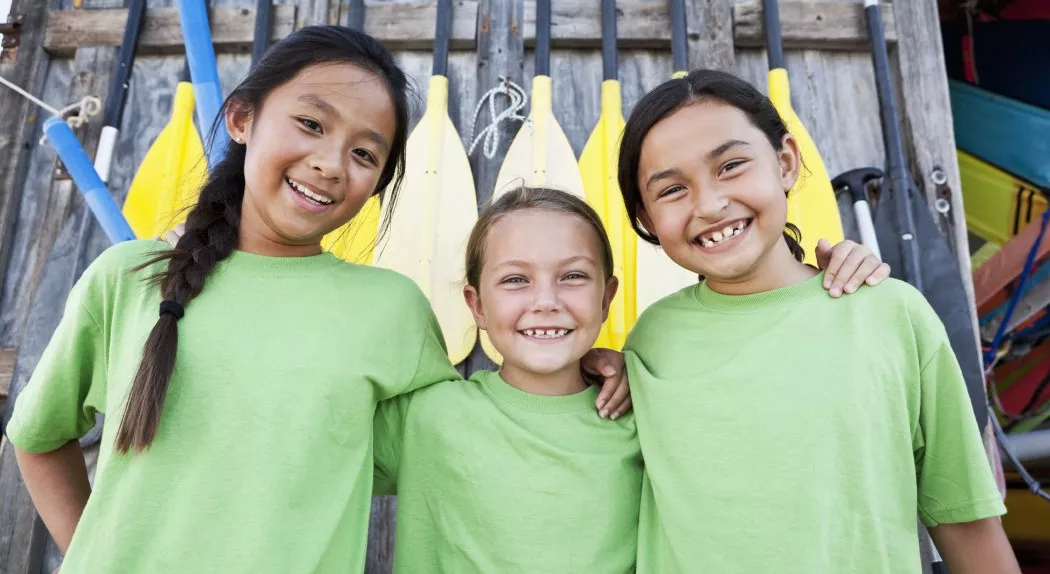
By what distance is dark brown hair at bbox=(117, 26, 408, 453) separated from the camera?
1130mm

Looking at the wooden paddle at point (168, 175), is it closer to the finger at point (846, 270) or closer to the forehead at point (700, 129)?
the forehead at point (700, 129)

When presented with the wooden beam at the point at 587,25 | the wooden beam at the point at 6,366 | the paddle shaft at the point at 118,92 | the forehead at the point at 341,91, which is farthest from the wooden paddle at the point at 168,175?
the forehead at the point at 341,91

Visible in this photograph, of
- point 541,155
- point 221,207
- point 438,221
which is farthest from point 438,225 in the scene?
point 221,207

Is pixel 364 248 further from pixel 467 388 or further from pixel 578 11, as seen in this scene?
pixel 578 11

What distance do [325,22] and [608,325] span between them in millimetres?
1698

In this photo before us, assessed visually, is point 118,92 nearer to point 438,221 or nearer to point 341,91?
point 438,221

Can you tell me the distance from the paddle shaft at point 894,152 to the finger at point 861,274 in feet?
4.01

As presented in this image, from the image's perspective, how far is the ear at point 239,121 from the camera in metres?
1.46

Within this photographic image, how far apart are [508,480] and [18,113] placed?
2723 millimetres

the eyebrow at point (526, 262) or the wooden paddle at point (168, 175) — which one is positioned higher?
the wooden paddle at point (168, 175)

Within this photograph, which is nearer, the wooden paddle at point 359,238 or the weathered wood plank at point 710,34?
the wooden paddle at point 359,238

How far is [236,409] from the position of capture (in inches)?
47.2

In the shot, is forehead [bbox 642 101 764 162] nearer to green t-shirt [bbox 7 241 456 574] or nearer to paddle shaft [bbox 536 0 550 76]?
green t-shirt [bbox 7 241 456 574]

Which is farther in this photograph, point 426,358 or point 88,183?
point 88,183
